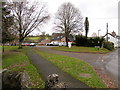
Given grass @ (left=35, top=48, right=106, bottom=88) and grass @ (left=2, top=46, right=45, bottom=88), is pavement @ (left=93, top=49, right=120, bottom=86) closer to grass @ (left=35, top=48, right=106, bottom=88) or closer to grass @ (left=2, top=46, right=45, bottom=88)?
grass @ (left=35, top=48, right=106, bottom=88)

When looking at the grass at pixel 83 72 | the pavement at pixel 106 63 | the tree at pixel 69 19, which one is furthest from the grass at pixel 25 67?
the tree at pixel 69 19

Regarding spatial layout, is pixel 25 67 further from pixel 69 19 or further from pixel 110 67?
pixel 69 19

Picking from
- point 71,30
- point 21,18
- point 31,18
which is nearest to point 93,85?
point 21,18

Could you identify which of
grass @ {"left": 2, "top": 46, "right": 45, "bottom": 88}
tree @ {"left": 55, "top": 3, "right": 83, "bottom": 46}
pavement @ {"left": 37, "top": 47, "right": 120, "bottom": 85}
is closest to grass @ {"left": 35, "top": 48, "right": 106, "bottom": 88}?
pavement @ {"left": 37, "top": 47, "right": 120, "bottom": 85}

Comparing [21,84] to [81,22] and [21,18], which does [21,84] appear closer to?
[21,18]

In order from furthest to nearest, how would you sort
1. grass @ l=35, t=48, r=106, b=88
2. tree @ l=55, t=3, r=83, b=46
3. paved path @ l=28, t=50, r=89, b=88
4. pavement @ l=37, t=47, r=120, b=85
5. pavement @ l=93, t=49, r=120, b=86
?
tree @ l=55, t=3, r=83, b=46 → pavement @ l=37, t=47, r=120, b=85 → pavement @ l=93, t=49, r=120, b=86 → grass @ l=35, t=48, r=106, b=88 → paved path @ l=28, t=50, r=89, b=88

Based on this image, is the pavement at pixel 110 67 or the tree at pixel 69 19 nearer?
the pavement at pixel 110 67

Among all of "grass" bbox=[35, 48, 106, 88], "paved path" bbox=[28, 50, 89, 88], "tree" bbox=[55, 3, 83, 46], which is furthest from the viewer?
"tree" bbox=[55, 3, 83, 46]

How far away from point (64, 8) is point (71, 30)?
6.85 m

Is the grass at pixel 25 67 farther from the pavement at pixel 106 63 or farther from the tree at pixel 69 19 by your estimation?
the tree at pixel 69 19

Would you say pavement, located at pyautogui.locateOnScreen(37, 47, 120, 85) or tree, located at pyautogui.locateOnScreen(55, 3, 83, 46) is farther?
tree, located at pyautogui.locateOnScreen(55, 3, 83, 46)

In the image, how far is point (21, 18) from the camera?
2108 centimetres

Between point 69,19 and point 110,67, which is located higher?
point 69,19

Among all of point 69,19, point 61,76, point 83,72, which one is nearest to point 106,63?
point 83,72
